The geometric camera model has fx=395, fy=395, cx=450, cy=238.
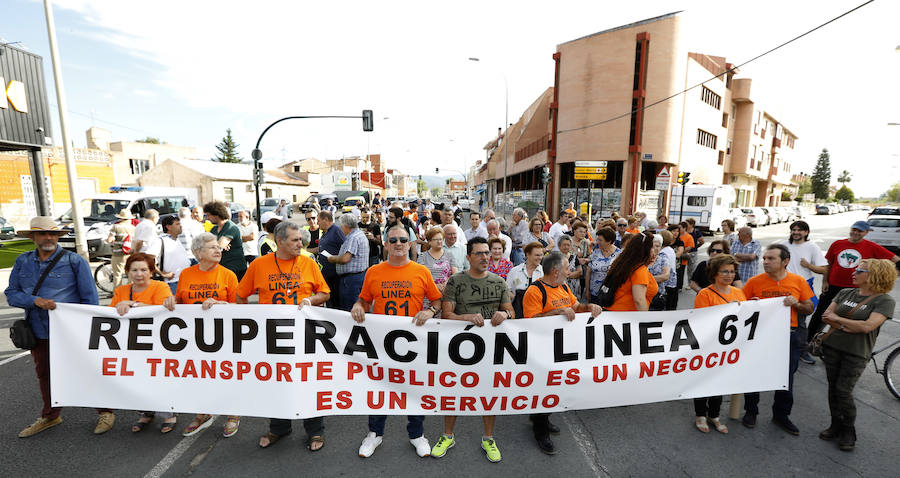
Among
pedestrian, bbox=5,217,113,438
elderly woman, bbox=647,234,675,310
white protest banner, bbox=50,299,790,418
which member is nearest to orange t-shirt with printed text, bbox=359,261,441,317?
white protest banner, bbox=50,299,790,418

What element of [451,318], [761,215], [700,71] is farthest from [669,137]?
[451,318]

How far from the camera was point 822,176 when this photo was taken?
100562 millimetres

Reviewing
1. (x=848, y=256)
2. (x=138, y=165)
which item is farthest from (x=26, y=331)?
(x=138, y=165)

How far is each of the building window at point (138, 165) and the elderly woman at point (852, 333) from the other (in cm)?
5598

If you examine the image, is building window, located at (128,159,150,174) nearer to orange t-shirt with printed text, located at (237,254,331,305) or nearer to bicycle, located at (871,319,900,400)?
orange t-shirt with printed text, located at (237,254,331,305)

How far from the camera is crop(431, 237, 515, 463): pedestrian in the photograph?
331cm

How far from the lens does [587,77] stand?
28.0 m

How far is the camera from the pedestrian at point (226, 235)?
525 cm

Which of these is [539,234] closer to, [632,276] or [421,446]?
[632,276]

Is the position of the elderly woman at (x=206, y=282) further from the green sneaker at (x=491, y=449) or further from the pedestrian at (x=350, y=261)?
the green sneaker at (x=491, y=449)

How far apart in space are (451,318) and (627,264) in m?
1.73

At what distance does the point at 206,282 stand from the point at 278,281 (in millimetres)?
736

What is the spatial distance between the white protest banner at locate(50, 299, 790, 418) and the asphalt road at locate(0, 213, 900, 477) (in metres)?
0.38

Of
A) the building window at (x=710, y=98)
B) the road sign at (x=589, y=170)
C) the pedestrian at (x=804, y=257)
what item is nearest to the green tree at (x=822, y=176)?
the building window at (x=710, y=98)
